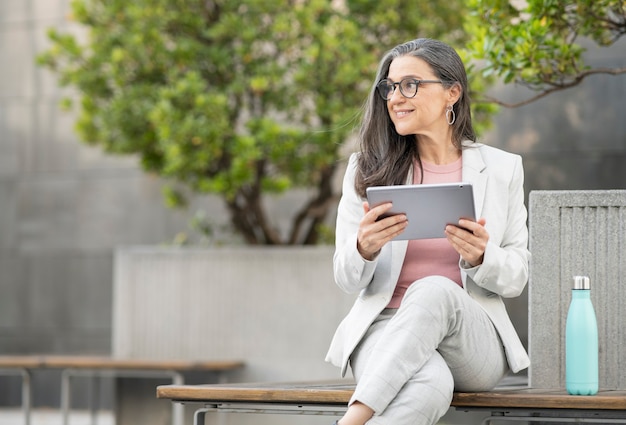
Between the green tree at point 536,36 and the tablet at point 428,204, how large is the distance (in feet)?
5.41

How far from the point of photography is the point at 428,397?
3.26 metres

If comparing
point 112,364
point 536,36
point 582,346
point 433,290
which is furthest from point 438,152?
point 112,364

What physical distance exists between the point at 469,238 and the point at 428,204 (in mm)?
179

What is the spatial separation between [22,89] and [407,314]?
9.66 m

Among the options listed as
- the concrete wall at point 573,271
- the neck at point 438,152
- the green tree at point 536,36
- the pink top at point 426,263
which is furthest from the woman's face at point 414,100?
the green tree at point 536,36

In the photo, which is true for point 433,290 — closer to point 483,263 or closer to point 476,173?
point 483,263

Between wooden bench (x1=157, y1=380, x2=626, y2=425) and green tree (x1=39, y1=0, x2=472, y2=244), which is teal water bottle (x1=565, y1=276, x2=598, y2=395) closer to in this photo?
wooden bench (x1=157, y1=380, x2=626, y2=425)

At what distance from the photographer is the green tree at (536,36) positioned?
191 inches

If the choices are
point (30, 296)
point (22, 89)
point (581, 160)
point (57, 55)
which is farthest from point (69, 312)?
point (581, 160)

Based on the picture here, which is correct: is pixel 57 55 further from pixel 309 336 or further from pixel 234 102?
pixel 309 336

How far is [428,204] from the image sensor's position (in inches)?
132

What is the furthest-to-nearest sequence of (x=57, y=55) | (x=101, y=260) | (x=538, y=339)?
(x=101, y=260) < (x=57, y=55) < (x=538, y=339)

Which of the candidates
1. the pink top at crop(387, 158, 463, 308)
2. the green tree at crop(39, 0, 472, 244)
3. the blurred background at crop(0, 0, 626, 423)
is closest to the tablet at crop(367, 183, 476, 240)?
the pink top at crop(387, 158, 463, 308)

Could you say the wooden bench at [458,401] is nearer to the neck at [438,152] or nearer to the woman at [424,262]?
the woman at [424,262]
